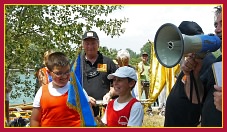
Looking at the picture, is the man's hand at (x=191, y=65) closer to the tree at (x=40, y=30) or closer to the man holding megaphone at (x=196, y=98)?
the man holding megaphone at (x=196, y=98)

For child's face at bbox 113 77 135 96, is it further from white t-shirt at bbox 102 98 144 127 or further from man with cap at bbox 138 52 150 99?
man with cap at bbox 138 52 150 99

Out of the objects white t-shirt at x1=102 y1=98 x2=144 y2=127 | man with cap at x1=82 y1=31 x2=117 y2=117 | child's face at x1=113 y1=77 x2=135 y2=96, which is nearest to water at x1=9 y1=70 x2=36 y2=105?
man with cap at x1=82 y1=31 x2=117 y2=117

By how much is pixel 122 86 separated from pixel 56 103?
62cm

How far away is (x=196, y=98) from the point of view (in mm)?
3004

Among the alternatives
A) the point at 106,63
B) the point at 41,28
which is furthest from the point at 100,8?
the point at 106,63

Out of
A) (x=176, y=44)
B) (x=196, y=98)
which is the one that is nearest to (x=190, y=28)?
(x=176, y=44)

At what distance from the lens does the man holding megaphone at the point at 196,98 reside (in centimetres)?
270

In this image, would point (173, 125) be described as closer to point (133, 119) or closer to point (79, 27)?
point (133, 119)

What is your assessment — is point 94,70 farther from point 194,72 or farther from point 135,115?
point 194,72

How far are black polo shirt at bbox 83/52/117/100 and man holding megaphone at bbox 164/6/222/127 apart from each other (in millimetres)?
1464

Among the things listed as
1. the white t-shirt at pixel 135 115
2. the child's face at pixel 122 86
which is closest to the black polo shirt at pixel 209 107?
the white t-shirt at pixel 135 115

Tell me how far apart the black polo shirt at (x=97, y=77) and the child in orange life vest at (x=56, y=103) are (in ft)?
3.68

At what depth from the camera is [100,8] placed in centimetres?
662

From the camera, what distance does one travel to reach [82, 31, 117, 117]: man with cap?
454cm
